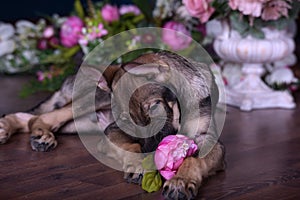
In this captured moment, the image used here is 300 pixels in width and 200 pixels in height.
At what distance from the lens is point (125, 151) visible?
7.39ft

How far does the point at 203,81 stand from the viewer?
87.1 inches

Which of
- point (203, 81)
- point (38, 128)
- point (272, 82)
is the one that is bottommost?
point (272, 82)

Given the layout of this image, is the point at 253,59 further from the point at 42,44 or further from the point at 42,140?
the point at 42,44

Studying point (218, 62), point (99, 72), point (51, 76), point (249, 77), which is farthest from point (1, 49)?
point (99, 72)

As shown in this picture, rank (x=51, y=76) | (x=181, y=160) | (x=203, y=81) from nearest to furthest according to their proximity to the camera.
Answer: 1. (x=181, y=160)
2. (x=203, y=81)
3. (x=51, y=76)

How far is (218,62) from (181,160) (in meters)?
2.14

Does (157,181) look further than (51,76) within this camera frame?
No

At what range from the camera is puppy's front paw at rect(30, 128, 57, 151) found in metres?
2.59

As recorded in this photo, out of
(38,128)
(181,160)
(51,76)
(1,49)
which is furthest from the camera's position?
(1,49)

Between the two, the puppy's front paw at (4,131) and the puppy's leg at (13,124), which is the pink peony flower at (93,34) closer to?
the puppy's leg at (13,124)

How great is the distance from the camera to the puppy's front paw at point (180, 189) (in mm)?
1890

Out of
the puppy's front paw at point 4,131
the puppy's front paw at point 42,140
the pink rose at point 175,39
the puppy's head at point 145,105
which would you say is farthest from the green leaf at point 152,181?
the pink rose at point 175,39

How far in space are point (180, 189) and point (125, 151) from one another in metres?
0.41

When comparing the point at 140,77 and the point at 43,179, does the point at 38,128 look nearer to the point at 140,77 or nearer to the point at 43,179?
the point at 43,179
